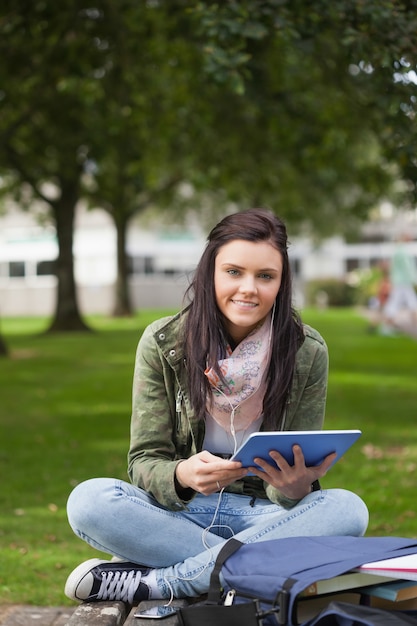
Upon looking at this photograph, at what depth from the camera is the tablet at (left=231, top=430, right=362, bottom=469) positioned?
3.12 metres

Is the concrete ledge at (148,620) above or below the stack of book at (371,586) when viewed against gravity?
below

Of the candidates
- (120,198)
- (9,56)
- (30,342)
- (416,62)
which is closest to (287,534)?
(416,62)

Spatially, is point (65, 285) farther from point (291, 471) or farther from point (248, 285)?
point (291, 471)

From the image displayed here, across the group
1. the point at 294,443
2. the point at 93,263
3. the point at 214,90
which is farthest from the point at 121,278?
the point at 294,443

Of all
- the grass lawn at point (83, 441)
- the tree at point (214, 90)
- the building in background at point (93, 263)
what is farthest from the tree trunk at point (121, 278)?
the grass lawn at point (83, 441)

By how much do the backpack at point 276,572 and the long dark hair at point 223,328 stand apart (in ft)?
1.70

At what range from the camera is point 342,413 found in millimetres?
10727

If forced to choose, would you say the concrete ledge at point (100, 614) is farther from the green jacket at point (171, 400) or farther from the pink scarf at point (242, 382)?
the pink scarf at point (242, 382)

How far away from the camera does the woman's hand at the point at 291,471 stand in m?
3.28

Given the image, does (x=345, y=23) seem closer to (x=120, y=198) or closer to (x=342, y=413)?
(x=342, y=413)

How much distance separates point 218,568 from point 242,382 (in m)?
0.63

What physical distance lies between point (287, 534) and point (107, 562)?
63cm

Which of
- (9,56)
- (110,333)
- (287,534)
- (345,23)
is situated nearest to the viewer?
(287,534)

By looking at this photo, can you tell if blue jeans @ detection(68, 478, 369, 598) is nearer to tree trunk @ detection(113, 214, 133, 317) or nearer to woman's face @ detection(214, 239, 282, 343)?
woman's face @ detection(214, 239, 282, 343)
